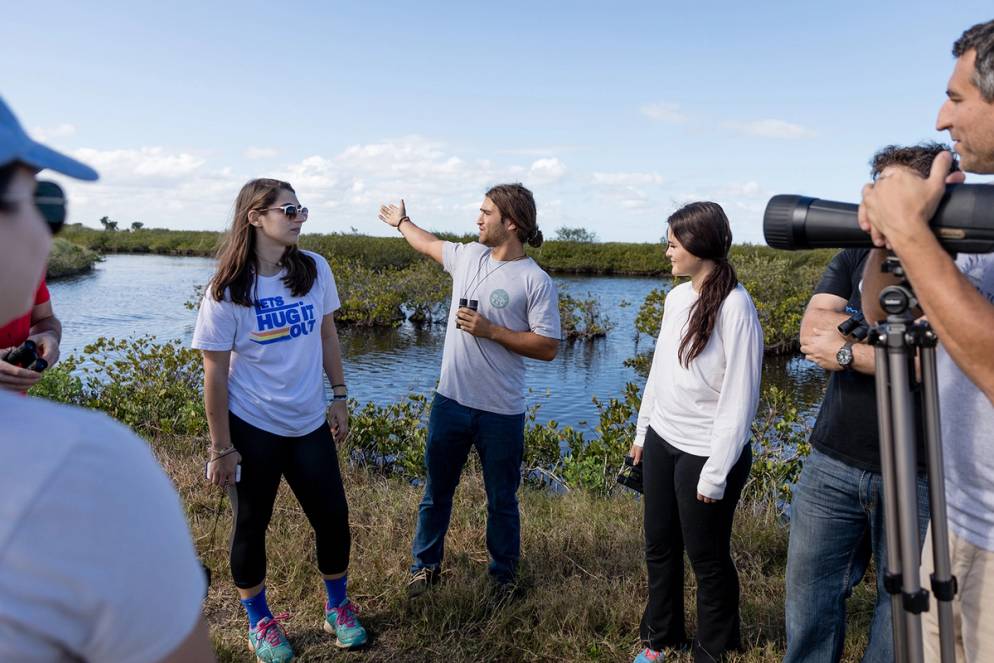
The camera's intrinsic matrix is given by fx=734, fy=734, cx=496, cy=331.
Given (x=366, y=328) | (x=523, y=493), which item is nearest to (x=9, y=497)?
(x=523, y=493)

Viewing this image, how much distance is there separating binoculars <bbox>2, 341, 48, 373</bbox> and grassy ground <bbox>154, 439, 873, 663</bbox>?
1324 millimetres

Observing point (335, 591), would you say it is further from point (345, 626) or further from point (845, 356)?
point (845, 356)

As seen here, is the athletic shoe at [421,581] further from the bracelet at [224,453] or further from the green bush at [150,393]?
the green bush at [150,393]

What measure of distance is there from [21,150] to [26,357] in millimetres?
2088

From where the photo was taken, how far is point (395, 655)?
9.86 feet

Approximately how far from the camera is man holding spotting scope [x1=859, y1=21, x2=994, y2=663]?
143 cm

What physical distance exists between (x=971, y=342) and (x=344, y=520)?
2.46 m

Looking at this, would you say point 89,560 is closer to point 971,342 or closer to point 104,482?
point 104,482

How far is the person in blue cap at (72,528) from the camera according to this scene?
0.72 metres

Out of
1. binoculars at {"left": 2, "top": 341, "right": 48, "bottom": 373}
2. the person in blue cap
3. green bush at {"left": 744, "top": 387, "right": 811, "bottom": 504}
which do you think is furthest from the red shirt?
green bush at {"left": 744, "top": 387, "right": 811, "bottom": 504}

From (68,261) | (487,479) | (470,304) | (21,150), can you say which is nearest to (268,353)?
(470,304)

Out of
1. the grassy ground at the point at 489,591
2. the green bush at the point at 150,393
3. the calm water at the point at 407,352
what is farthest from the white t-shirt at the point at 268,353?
the calm water at the point at 407,352

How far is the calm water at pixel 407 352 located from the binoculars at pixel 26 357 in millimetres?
5627

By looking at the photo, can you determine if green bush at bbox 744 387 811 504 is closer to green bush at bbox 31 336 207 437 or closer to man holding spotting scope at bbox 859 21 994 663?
man holding spotting scope at bbox 859 21 994 663
